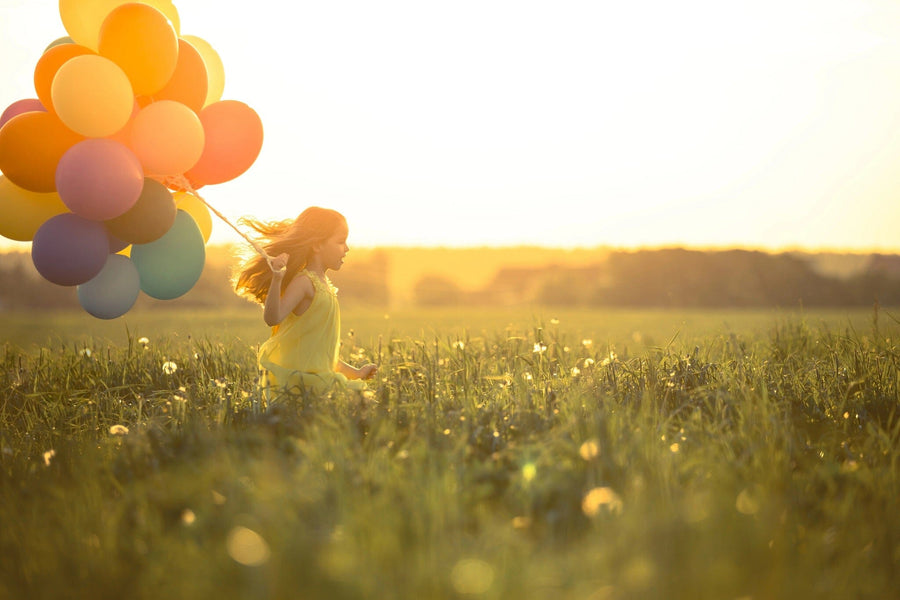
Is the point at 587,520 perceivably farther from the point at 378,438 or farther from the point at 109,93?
the point at 109,93

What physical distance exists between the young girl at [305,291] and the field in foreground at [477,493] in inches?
18.1

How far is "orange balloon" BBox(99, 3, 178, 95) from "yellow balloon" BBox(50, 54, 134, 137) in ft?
0.37

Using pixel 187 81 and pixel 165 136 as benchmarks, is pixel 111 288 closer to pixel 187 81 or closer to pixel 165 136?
pixel 165 136

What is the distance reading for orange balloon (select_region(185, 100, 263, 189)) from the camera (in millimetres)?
5191

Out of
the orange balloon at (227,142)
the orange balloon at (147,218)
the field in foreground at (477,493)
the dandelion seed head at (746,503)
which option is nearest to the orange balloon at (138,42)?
the orange balloon at (227,142)

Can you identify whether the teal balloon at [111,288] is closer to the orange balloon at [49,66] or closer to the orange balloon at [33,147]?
the orange balloon at [33,147]

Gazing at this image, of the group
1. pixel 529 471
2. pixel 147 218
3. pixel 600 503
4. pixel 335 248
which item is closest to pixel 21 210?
pixel 147 218

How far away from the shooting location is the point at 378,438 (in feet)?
11.5

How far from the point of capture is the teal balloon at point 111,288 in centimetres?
521

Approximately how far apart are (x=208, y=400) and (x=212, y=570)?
269cm

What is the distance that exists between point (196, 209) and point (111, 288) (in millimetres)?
906

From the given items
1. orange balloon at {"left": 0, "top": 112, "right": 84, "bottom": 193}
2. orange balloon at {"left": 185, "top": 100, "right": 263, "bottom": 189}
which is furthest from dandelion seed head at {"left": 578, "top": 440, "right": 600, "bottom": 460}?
orange balloon at {"left": 0, "top": 112, "right": 84, "bottom": 193}

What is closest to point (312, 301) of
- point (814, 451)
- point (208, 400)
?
point (208, 400)

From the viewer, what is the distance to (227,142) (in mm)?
5207
